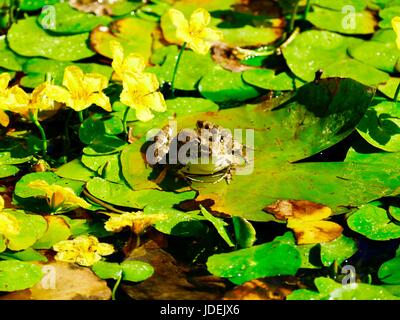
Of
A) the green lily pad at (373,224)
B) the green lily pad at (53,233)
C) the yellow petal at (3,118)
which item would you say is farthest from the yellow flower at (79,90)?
the green lily pad at (373,224)

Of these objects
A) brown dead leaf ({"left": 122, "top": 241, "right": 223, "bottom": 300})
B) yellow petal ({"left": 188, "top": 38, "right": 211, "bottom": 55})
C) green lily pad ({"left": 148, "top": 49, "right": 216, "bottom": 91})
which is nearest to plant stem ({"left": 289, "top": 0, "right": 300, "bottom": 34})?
green lily pad ({"left": 148, "top": 49, "right": 216, "bottom": 91})

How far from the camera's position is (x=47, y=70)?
388 cm

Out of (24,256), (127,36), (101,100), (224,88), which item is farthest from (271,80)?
(24,256)

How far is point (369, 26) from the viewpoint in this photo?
4.16 m

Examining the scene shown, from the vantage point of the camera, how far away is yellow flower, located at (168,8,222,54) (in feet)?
11.3

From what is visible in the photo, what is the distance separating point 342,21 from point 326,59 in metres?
0.37

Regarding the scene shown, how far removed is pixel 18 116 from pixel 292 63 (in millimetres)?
1325

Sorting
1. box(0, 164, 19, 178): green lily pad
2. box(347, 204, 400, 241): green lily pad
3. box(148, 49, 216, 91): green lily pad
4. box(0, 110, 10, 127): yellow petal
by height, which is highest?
box(148, 49, 216, 91): green lily pad

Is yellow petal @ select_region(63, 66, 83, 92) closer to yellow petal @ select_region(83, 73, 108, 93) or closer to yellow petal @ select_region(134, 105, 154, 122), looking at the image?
yellow petal @ select_region(83, 73, 108, 93)

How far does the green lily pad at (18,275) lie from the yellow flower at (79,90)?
73 centimetres

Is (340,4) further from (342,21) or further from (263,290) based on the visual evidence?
(263,290)

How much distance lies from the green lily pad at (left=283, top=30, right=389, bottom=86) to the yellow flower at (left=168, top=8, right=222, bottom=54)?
0.56 meters

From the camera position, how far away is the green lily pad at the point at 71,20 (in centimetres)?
411
